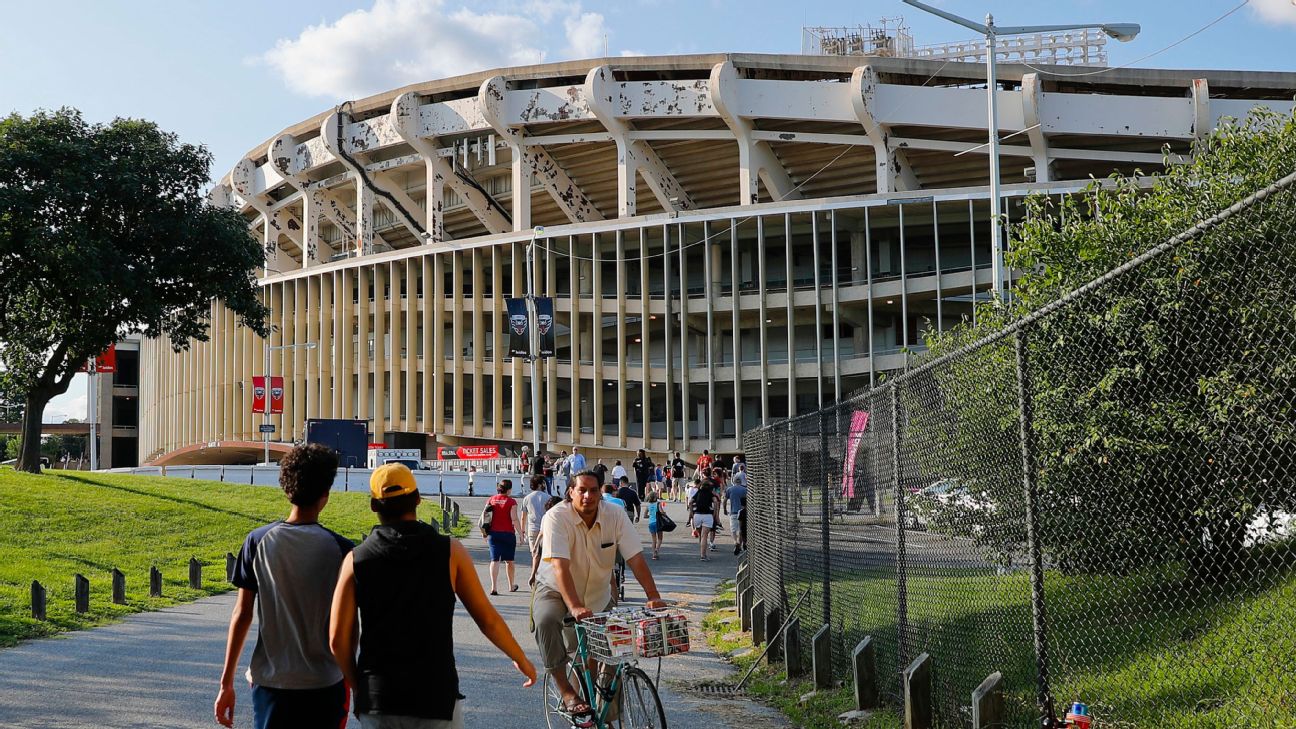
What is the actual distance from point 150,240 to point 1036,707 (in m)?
29.9

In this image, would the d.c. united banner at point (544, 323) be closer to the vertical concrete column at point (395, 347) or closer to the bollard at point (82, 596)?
the vertical concrete column at point (395, 347)

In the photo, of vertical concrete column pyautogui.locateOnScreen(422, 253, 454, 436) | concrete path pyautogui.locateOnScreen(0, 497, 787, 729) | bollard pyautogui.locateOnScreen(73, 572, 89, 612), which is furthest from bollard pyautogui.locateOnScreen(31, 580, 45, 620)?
vertical concrete column pyautogui.locateOnScreen(422, 253, 454, 436)

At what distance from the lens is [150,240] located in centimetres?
3216

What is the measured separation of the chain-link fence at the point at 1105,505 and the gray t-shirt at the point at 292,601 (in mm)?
3273

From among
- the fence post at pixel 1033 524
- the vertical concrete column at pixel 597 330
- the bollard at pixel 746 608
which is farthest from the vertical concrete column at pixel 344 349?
the fence post at pixel 1033 524

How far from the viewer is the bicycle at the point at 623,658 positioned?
647cm

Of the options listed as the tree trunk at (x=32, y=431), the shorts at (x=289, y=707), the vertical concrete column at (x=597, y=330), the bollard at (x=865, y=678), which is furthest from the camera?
the vertical concrete column at (x=597, y=330)

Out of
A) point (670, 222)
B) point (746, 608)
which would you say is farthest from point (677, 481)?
point (746, 608)

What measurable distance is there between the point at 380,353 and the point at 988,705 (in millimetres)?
59868

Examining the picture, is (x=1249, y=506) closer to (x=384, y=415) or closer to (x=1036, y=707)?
(x=1036, y=707)

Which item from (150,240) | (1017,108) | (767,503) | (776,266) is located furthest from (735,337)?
(767,503)

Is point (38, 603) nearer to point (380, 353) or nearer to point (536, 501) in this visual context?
point (536, 501)

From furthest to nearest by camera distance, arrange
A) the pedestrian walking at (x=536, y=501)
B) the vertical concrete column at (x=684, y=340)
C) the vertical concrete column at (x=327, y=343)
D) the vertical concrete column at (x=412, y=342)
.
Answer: the vertical concrete column at (x=327, y=343), the vertical concrete column at (x=412, y=342), the vertical concrete column at (x=684, y=340), the pedestrian walking at (x=536, y=501)

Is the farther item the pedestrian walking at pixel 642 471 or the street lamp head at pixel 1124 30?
the pedestrian walking at pixel 642 471
